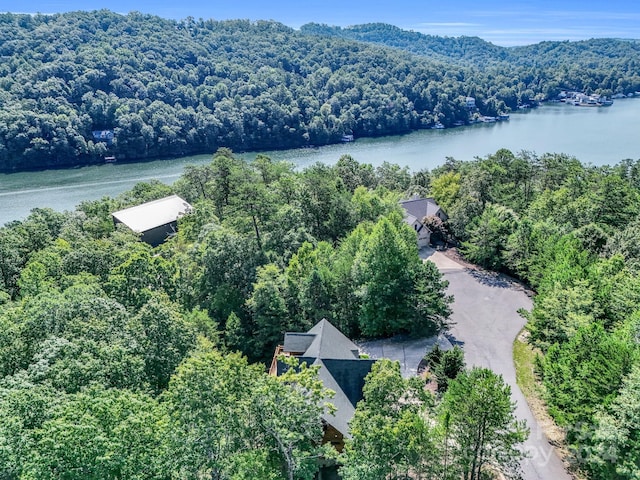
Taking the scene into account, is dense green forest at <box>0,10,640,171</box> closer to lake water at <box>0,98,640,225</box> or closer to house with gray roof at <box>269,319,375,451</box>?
lake water at <box>0,98,640,225</box>

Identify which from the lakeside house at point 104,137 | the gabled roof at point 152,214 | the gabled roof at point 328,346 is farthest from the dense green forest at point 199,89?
the gabled roof at point 328,346

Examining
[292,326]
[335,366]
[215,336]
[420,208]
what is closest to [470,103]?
[420,208]

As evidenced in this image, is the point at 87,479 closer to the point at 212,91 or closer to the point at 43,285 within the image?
the point at 43,285

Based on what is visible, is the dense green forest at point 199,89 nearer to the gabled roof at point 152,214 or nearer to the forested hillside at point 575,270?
the gabled roof at point 152,214

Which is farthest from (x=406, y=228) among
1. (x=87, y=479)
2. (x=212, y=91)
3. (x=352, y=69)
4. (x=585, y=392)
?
(x=352, y=69)

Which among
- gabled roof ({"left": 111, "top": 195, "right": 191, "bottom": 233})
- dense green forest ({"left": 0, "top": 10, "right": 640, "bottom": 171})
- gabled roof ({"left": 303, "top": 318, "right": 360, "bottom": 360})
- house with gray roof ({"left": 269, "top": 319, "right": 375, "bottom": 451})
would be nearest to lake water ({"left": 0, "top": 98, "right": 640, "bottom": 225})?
dense green forest ({"left": 0, "top": 10, "right": 640, "bottom": 171})

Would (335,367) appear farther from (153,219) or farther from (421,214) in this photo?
(153,219)
